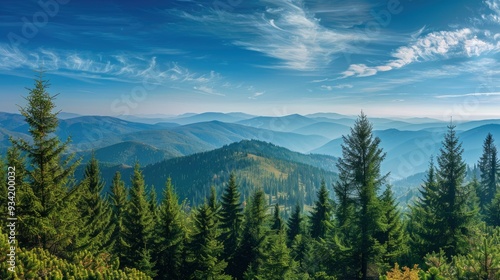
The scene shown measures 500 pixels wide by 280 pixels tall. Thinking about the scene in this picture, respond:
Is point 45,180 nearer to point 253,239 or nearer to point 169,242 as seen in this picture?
point 169,242

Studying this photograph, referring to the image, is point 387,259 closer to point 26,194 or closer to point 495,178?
point 26,194

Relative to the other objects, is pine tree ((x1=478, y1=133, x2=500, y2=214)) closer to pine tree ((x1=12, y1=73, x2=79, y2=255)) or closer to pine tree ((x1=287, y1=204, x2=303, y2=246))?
pine tree ((x1=287, y1=204, x2=303, y2=246))

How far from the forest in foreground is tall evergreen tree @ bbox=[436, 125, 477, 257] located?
0.28 feet

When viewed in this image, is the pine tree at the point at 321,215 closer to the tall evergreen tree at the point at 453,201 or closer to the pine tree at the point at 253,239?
the pine tree at the point at 253,239

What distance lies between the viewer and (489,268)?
14.0 metres

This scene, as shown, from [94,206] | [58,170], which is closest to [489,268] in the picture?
[58,170]

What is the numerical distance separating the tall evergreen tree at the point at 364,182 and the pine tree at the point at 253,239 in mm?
12526

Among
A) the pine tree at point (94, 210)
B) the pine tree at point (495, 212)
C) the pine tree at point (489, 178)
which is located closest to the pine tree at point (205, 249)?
the pine tree at point (94, 210)

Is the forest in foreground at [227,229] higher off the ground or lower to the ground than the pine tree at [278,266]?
higher

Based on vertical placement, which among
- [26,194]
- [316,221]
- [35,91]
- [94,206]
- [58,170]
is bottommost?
[316,221]

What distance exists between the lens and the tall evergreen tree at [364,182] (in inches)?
943

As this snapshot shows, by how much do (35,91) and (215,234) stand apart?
67.0 feet

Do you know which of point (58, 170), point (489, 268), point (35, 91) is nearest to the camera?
point (489, 268)

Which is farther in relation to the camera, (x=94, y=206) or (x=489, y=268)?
(x=94, y=206)
